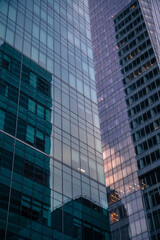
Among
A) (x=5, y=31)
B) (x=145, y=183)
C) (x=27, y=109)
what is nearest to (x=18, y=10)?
(x=5, y=31)

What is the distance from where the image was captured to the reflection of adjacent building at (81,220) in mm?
38719

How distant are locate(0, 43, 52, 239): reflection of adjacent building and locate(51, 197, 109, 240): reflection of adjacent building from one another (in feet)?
5.90

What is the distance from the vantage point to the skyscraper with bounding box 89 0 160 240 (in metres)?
82.1

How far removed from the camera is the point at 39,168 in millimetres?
40594

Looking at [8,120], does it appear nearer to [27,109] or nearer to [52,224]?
[27,109]

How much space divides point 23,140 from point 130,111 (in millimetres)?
60542

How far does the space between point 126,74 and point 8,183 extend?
76.3 metres

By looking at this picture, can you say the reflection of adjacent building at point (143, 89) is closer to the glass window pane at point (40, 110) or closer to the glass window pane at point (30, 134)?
the glass window pane at point (40, 110)

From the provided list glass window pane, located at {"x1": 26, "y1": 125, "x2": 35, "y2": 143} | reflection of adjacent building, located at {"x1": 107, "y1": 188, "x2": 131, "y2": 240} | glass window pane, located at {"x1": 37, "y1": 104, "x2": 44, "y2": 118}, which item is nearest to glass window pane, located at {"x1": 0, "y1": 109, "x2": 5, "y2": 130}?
glass window pane, located at {"x1": 26, "y1": 125, "x2": 35, "y2": 143}

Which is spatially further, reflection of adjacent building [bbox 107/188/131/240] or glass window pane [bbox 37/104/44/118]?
reflection of adjacent building [bbox 107/188/131/240]

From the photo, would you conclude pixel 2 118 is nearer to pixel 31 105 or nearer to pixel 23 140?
pixel 23 140

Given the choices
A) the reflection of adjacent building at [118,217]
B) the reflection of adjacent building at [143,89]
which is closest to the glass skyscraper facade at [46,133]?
the reflection of adjacent building at [143,89]

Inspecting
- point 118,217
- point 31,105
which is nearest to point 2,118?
point 31,105

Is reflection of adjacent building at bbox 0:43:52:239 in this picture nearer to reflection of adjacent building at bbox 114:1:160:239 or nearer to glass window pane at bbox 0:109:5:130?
glass window pane at bbox 0:109:5:130
